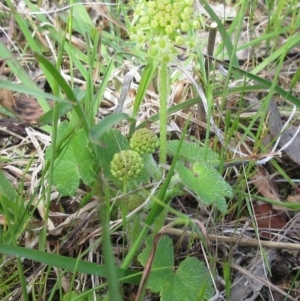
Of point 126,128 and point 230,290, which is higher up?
point 126,128

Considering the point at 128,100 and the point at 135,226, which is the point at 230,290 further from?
the point at 128,100

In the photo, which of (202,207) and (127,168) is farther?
(202,207)

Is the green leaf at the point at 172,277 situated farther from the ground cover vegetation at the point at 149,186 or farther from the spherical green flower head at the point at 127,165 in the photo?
the spherical green flower head at the point at 127,165

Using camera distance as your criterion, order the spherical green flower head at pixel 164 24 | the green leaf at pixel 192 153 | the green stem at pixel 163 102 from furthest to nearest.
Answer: the green leaf at pixel 192 153 < the green stem at pixel 163 102 < the spherical green flower head at pixel 164 24

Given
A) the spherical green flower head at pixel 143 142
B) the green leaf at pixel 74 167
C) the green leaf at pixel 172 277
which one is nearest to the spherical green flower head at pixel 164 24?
the spherical green flower head at pixel 143 142

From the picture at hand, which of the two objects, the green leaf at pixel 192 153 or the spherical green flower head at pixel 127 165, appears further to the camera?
the green leaf at pixel 192 153

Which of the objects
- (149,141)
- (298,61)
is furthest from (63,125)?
(298,61)

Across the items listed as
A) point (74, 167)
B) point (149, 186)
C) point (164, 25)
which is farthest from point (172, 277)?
point (164, 25)
